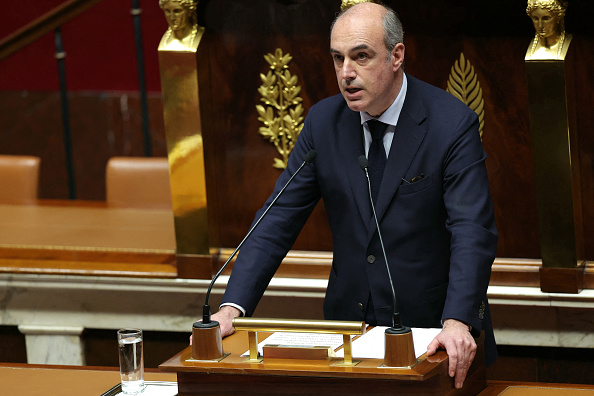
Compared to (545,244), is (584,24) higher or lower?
higher

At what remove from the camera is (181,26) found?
10.4ft

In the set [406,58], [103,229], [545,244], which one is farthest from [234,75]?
[545,244]

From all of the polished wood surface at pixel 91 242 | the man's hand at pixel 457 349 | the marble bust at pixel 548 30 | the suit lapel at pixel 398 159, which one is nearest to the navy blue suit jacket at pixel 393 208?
the suit lapel at pixel 398 159

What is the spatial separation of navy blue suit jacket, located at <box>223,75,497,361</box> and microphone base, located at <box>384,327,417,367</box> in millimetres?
383

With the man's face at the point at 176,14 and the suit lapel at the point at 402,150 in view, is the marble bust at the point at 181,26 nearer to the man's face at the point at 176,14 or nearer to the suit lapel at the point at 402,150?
the man's face at the point at 176,14

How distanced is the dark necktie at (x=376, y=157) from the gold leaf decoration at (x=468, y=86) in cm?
69

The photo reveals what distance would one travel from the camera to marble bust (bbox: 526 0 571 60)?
9.13 ft

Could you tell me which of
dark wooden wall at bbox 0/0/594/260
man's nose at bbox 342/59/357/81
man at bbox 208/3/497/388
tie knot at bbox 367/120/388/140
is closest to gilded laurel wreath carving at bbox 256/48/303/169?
dark wooden wall at bbox 0/0/594/260

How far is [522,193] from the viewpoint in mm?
3041

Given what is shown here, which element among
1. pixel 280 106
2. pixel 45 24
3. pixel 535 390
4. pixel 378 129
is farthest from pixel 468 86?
pixel 45 24

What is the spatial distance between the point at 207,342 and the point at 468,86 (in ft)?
4.39

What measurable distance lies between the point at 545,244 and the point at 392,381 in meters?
1.20

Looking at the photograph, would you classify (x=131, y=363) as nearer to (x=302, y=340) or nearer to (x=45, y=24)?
(x=302, y=340)

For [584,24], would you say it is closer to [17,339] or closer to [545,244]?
[545,244]
